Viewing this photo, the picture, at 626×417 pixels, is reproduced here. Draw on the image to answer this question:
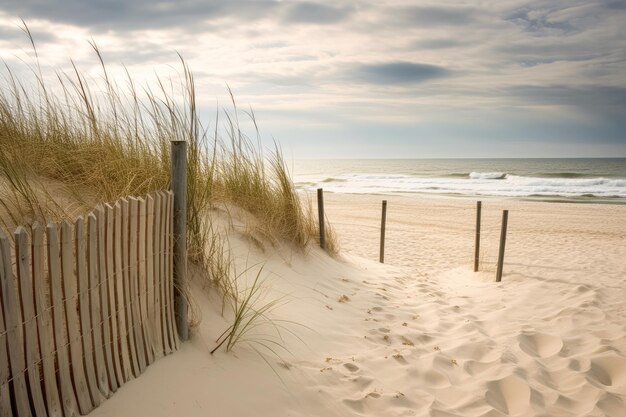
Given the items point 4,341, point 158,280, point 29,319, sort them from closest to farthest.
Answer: point 4,341, point 29,319, point 158,280

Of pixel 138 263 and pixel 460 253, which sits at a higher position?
pixel 138 263

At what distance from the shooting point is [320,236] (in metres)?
7.91

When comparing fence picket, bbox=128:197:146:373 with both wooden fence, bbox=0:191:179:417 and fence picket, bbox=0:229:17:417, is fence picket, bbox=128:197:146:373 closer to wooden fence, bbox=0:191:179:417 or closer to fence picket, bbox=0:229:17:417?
wooden fence, bbox=0:191:179:417

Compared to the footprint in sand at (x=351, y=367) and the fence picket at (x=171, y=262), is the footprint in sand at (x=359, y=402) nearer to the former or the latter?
the footprint in sand at (x=351, y=367)

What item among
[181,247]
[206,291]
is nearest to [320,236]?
[206,291]

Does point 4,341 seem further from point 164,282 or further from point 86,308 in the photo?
point 164,282

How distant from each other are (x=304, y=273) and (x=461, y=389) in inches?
113

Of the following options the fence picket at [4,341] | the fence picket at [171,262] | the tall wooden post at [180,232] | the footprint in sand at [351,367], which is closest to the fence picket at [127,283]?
the fence picket at [171,262]

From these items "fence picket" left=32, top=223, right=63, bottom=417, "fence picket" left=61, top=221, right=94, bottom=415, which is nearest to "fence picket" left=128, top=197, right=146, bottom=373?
"fence picket" left=61, top=221, right=94, bottom=415

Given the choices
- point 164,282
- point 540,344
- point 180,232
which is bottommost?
point 540,344

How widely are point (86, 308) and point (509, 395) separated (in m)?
3.15

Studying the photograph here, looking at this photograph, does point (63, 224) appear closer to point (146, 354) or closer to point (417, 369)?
point (146, 354)

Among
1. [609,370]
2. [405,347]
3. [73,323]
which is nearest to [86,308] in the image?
[73,323]

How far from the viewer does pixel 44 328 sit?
7.64ft
